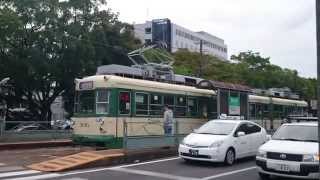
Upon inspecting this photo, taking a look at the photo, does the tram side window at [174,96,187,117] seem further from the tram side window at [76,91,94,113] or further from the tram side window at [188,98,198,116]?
the tram side window at [76,91,94,113]

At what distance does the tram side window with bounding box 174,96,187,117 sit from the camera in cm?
2421

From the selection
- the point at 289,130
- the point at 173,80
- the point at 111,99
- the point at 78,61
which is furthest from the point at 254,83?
the point at 289,130

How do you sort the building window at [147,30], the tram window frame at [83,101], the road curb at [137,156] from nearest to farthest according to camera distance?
the road curb at [137,156], the tram window frame at [83,101], the building window at [147,30]

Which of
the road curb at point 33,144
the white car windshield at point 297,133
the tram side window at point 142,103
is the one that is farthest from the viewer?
the road curb at point 33,144

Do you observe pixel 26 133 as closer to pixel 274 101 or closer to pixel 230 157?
pixel 230 157

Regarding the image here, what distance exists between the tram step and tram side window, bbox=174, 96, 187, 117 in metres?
5.81

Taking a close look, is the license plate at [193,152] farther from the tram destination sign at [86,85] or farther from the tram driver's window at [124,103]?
the tram destination sign at [86,85]

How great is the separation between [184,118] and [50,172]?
9631 mm

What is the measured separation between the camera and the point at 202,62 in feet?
203

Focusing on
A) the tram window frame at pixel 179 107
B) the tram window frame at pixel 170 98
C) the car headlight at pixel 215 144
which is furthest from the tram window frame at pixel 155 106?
the car headlight at pixel 215 144

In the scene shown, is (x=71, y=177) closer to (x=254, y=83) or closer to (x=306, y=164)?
(x=306, y=164)

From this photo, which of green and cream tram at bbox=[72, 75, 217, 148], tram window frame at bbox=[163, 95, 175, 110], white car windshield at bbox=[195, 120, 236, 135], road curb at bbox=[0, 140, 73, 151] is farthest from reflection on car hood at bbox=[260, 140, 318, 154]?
road curb at bbox=[0, 140, 73, 151]

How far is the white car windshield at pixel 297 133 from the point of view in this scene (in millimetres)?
14953

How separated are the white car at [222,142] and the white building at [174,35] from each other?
258 ft
